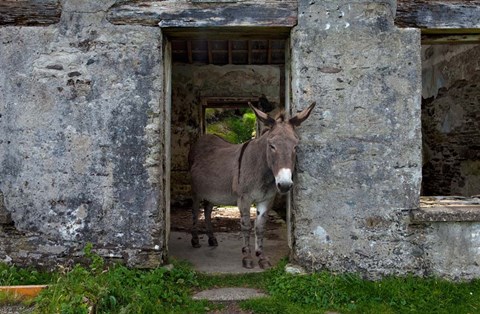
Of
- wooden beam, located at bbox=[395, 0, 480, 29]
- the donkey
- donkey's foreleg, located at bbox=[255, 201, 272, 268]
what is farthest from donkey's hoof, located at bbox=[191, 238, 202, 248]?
wooden beam, located at bbox=[395, 0, 480, 29]

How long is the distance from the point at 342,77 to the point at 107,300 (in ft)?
10.6

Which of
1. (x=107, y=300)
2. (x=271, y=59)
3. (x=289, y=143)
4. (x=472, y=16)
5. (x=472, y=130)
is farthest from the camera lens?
(x=271, y=59)

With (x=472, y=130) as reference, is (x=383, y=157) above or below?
below

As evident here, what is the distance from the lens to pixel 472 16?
464 centimetres

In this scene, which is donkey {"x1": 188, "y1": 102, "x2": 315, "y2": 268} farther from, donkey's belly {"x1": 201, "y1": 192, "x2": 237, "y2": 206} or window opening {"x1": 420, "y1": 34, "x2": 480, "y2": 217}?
window opening {"x1": 420, "y1": 34, "x2": 480, "y2": 217}

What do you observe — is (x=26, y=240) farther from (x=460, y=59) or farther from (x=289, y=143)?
(x=460, y=59)

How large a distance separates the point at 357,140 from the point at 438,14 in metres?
1.64

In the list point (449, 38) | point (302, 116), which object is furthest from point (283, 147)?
point (449, 38)

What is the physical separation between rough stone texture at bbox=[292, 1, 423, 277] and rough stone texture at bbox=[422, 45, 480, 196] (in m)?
3.31

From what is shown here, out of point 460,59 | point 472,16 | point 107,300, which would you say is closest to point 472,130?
point 460,59

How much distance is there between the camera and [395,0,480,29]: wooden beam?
459 cm

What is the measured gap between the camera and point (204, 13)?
4.54 m

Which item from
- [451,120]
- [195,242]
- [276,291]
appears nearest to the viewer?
[276,291]

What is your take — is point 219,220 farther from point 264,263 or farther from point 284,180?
point 284,180
